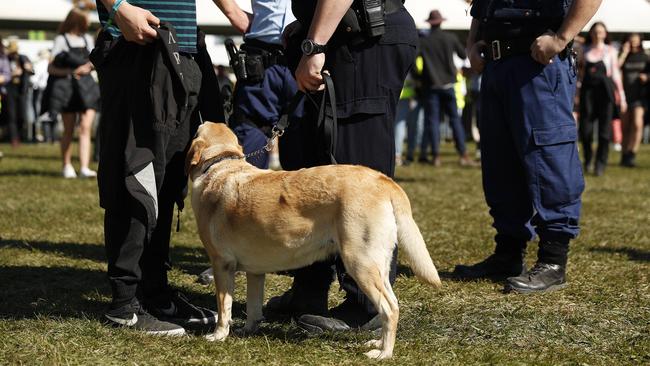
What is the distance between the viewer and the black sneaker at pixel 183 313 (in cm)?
412

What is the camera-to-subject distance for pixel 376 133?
3.92m

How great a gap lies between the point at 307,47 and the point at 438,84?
8.99 meters

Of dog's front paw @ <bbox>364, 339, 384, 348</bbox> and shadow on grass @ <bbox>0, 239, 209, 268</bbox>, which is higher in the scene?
dog's front paw @ <bbox>364, 339, 384, 348</bbox>

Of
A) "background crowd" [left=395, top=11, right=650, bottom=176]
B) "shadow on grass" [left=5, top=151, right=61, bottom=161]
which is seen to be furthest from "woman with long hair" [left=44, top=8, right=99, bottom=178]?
"background crowd" [left=395, top=11, right=650, bottom=176]

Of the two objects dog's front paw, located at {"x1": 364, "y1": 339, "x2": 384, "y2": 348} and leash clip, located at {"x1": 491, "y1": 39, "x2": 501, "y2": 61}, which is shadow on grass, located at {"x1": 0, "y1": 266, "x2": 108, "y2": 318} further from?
leash clip, located at {"x1": 491, "y1": 39, "x2": 501, "y2": 61}

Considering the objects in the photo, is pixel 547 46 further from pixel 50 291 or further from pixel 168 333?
pixel 50 291

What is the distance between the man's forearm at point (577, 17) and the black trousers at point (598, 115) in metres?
7.58

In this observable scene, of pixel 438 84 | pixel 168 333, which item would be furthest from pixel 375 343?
pixel 438 84

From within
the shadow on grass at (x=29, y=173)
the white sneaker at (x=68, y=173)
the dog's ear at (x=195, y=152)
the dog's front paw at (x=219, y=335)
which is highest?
the dog's ear at (x=195, y=152)

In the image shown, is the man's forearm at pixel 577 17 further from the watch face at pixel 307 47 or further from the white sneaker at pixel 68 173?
the white sneaker at pixel 68 173

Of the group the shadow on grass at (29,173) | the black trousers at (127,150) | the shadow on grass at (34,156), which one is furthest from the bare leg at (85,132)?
the black trousers at (127,150)

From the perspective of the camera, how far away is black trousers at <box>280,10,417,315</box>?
12.6 ft

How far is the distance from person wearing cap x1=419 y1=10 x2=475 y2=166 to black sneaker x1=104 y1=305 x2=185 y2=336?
9.07 m

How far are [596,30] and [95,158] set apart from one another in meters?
7.45
